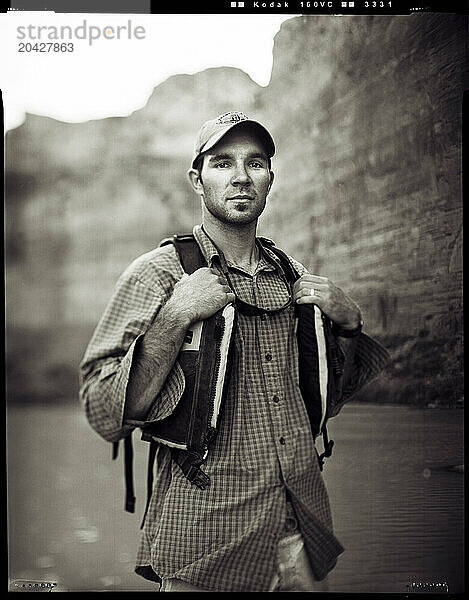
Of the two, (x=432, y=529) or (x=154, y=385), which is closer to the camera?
(x=154, y=385)

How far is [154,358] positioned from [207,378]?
0.65 ft

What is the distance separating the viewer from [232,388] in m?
2.81

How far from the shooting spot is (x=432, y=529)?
297cm

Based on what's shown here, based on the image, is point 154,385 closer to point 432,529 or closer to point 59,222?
point 59,222

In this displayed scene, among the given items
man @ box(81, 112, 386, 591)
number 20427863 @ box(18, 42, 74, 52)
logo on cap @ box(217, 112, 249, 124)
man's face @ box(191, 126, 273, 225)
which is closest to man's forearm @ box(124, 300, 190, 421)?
man @ box(81, 112, 386, 591)

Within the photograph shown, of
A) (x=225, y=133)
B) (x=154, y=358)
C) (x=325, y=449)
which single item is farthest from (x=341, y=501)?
(x=225, y=133)

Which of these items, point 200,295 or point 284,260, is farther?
point 284,260

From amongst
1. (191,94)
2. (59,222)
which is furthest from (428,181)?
(59,222)

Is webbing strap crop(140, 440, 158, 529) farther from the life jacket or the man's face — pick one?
the man's face

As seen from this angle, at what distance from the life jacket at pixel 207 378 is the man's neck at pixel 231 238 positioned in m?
0.08

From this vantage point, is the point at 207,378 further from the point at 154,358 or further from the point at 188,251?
the point at 188,251

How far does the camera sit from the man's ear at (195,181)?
2.90 m

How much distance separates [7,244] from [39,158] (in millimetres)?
338

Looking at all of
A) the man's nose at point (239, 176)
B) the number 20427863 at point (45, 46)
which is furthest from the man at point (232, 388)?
the number 20427863 at point (45, 46)
